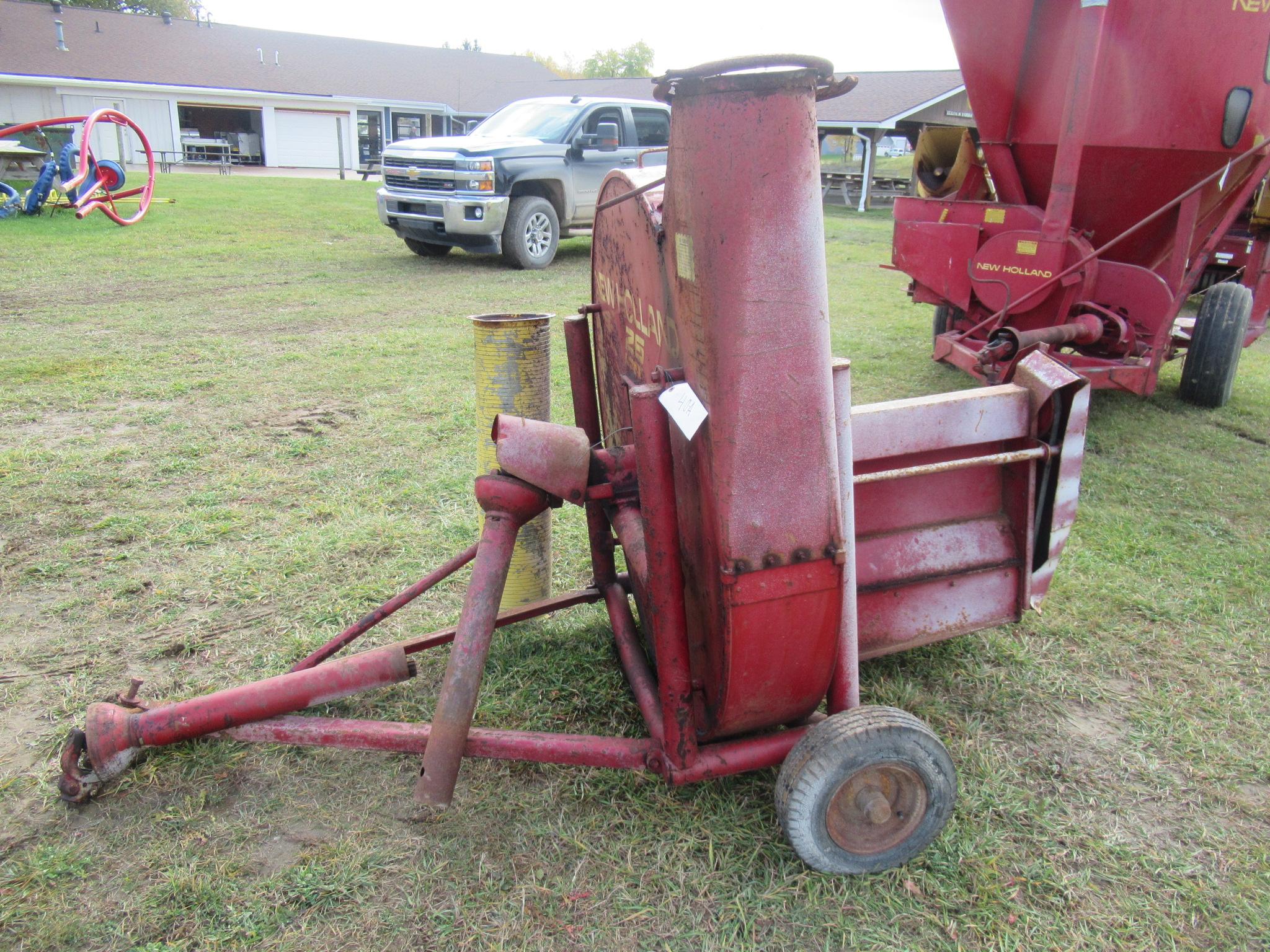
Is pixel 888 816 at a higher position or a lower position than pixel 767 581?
lower

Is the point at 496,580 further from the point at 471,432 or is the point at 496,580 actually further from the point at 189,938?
the point at 471,432

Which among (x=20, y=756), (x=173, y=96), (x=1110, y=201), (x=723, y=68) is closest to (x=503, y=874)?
(x=20, y=756)

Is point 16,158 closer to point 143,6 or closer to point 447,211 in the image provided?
point 447,211

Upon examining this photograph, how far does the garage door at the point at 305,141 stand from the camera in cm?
3581

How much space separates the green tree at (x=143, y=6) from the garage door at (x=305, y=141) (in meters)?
14.8

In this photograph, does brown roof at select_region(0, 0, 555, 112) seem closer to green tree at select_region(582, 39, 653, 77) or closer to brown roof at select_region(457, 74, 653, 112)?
brown roof at select_region(457, 74, 653, 112)

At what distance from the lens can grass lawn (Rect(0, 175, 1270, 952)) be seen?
2.03m

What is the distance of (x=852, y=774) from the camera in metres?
1.98

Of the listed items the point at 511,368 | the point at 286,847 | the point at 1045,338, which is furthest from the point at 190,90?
the point at 286,847

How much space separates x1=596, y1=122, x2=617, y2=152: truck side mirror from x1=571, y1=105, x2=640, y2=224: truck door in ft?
0.13

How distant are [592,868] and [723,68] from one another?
188cm

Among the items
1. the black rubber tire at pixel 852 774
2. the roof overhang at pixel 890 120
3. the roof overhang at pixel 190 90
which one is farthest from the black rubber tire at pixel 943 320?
the roof overhang at pixel 190 90

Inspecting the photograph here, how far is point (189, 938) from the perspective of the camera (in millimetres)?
1953

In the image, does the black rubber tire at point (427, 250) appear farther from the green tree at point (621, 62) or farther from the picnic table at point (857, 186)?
the green tree at point (621, 62)
